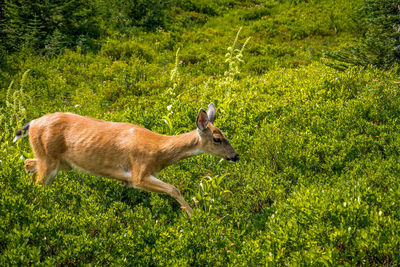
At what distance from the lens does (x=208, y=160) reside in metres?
7.41

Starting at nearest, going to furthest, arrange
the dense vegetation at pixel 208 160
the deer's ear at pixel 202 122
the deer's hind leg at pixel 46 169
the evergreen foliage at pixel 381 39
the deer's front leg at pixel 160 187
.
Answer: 1. the dense vegetation at pixel 208 160
2. the deer's front leg at pixel 160 187
3. the deer's ear at pixel 202 122
4. the deer's hind leg at pixel 46 169
5. the evergreen foliage at pixel 381 39

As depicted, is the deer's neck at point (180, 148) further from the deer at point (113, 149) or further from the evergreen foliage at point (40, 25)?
the evergreen foliage at point (40, 25)

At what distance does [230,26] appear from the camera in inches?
776

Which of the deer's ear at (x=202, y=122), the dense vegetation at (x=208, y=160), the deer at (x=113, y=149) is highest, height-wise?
the deer's ear at (x=202, y=122)

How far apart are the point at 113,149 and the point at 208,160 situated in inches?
84.8

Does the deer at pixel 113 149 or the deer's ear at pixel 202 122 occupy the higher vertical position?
the deer's ear at pixel 202 122

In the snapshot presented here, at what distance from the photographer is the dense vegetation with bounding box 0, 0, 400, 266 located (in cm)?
463

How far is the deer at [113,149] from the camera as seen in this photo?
590 centimetres

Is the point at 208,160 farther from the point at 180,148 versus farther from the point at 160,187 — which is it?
the point at 160,187

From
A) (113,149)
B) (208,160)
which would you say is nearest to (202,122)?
(113,149)

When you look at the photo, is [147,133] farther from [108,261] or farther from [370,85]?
[370,85]

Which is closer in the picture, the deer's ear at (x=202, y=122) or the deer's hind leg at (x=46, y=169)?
the deer's ear at (x=202, y=122)

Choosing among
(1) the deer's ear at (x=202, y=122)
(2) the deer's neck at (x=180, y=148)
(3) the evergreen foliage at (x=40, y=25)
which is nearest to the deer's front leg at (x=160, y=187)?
(2) the deer's neck at (x=180, y=148)

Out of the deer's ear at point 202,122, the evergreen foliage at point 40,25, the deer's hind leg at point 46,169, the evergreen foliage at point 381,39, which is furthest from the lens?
the evergreen foliage at point 40,25
